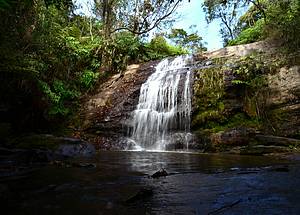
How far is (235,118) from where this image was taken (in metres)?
10.8

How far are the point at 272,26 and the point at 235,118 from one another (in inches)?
189

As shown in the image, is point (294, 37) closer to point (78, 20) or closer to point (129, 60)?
point (129, 60)

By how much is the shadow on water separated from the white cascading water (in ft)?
18.2

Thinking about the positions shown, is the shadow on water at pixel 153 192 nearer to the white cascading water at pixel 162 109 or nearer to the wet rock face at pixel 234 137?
the wet rock face at pixel 234 137

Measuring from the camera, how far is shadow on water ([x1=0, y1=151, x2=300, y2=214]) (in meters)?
3.14

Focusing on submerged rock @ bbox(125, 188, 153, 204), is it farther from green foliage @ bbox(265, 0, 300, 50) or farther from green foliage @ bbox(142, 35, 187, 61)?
green foliage @ bbox(142, 35, 187, 61)

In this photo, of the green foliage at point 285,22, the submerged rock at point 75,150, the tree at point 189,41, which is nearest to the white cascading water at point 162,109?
the submerged rock at point 75,150

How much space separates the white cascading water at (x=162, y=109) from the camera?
11.2 metres

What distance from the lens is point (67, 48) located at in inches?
555

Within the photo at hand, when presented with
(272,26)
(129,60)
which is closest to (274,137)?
(272,26)

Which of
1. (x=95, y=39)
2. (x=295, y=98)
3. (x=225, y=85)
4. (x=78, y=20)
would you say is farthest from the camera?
(x=78, y=20)

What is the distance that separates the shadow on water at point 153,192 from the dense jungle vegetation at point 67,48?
A: 2.25m

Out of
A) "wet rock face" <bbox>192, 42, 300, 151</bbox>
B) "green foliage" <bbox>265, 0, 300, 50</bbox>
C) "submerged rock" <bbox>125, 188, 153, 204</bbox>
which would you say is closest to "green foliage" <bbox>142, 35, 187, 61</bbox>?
"wet rock face" <bbox>192, 42, 300, 151</bbox>

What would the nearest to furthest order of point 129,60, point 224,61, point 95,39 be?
point 224,61 → point 129,60 → point 95,39
